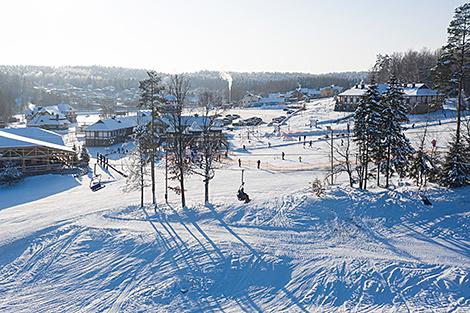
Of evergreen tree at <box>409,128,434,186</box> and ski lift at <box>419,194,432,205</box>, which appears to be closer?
ski lift at <box>419,194,432,205</box>

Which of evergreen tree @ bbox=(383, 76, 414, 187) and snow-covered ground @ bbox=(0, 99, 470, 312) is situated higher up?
evergreen tree @ bbox=(383, 76, 414, 187)

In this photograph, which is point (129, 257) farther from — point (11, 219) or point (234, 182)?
point (234, 182)

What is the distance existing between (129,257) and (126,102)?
474ft

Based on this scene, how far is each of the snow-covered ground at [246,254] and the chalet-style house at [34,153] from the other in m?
13.9

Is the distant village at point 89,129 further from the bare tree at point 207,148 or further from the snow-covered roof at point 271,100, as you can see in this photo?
the snow-covered roof at point 271,100

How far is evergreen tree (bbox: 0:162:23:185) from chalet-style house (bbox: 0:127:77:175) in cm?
212

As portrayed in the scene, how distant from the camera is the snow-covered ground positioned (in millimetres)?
14164

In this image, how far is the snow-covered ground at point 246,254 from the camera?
14164mm

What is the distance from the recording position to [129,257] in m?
17.8

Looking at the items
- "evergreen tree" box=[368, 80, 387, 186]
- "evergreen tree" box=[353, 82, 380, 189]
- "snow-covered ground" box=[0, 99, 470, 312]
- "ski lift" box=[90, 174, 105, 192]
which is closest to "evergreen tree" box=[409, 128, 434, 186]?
"snow-covered ground" box=[0, 99, 470, 312]

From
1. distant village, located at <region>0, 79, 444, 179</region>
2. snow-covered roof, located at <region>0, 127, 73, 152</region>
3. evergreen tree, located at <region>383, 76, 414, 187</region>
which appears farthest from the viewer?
distant village, located at <region>0, 79, 444, 179</region>

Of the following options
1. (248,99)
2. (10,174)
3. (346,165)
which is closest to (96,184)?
(10,174)

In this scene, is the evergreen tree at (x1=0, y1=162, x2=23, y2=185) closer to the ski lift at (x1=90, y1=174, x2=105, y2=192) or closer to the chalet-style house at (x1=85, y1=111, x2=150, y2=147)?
the ski lift at (x1=90, y1=174, x2=105, y2=192)

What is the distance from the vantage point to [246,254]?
1720 centimetres
